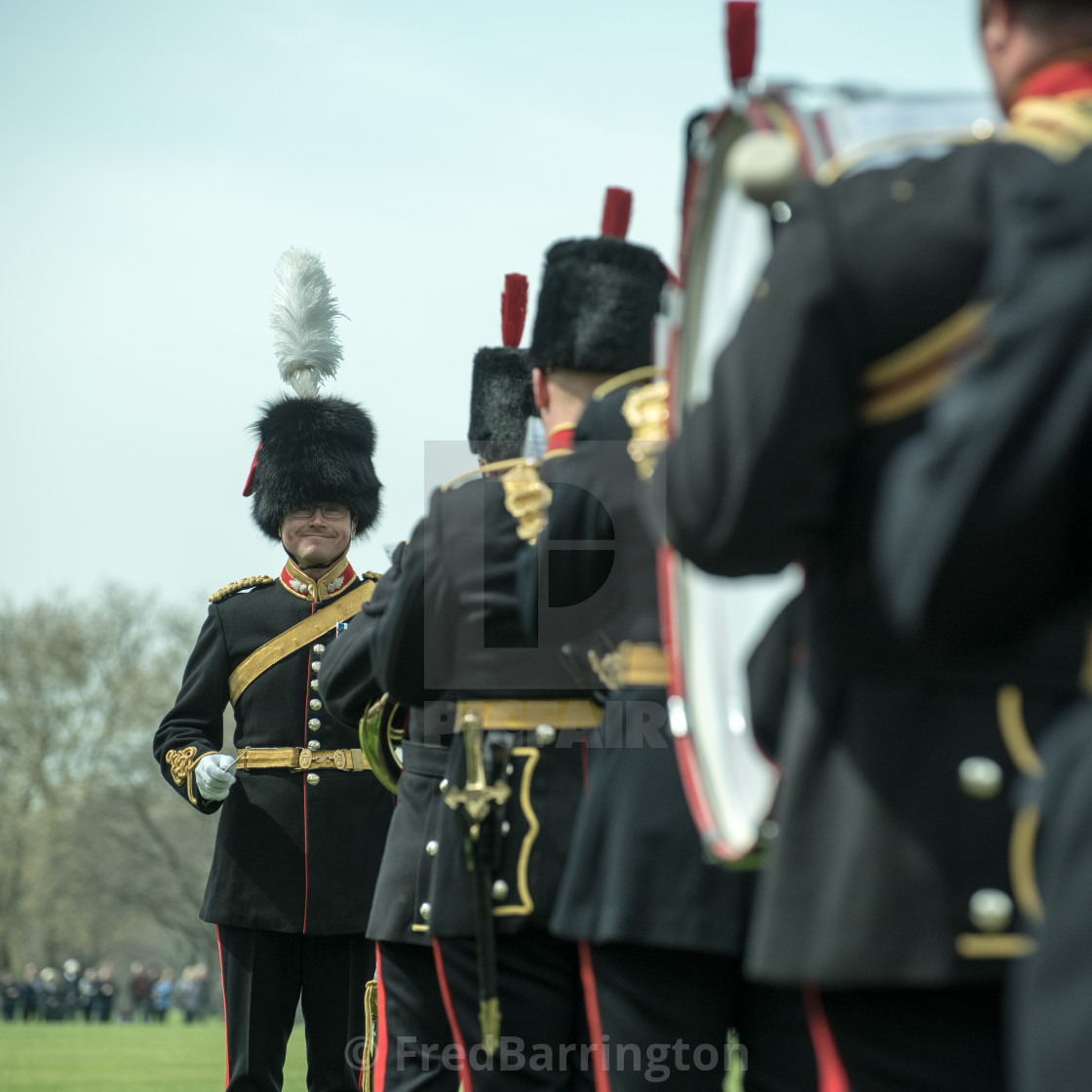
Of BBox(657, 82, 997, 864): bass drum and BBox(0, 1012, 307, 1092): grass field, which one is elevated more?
BBox(657, 82, 997, 864): bass drum

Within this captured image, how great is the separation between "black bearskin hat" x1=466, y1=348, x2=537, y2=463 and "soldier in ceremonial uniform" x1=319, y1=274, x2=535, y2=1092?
0.87 m

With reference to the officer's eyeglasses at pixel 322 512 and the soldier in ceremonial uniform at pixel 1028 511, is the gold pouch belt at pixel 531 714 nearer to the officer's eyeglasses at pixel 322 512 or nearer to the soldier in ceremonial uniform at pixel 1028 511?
the soldier in ceremonial uniform at pixel 1028 511

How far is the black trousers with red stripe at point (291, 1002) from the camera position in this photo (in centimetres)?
575

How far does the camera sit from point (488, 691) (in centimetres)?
374

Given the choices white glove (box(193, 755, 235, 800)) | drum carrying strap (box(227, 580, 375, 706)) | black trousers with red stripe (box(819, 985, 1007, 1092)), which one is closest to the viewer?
black trousers with red stripe (box(819, 985, 1007, 1092))

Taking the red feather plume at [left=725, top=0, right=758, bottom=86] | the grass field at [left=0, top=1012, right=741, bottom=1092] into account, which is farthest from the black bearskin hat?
the grass field at [left=0, top=1012, right=741, bottom=1092]

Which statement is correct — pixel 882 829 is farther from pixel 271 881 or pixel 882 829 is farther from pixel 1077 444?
pixel 271 881

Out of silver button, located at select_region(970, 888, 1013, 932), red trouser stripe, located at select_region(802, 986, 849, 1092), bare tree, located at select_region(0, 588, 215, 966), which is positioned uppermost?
silver button, located at select_region(970, 888, 1013, 932)

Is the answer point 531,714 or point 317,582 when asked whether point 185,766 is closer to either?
point 317,582

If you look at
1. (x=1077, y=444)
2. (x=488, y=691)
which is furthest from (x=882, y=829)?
(x=488, y=691)

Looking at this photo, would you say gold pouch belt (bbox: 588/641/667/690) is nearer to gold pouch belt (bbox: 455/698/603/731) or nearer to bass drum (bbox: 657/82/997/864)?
gold pouch belt (bbox: 455/698/603/731)

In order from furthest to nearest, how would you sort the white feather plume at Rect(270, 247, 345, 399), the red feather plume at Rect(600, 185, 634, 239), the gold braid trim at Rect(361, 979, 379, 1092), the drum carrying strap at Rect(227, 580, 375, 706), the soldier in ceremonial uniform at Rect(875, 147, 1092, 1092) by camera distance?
the white feather plume at Rect(270, 247, 345, 399)
the drum carrying strap at Rect(227, 580, 375, 706)
the gold braid trim at Rect(361, 979, 379, 1092)
the red feather plume at Rect(600, 185, 634, 239)
the soldier in ceremonial uniform at Rect(875, 147, 1092, 1092)

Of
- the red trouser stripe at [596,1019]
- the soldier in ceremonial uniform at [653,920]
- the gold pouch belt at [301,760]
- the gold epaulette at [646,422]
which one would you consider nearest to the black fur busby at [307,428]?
the gold pouch belt at [301,760]

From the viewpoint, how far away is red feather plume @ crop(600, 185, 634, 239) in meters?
4.08
